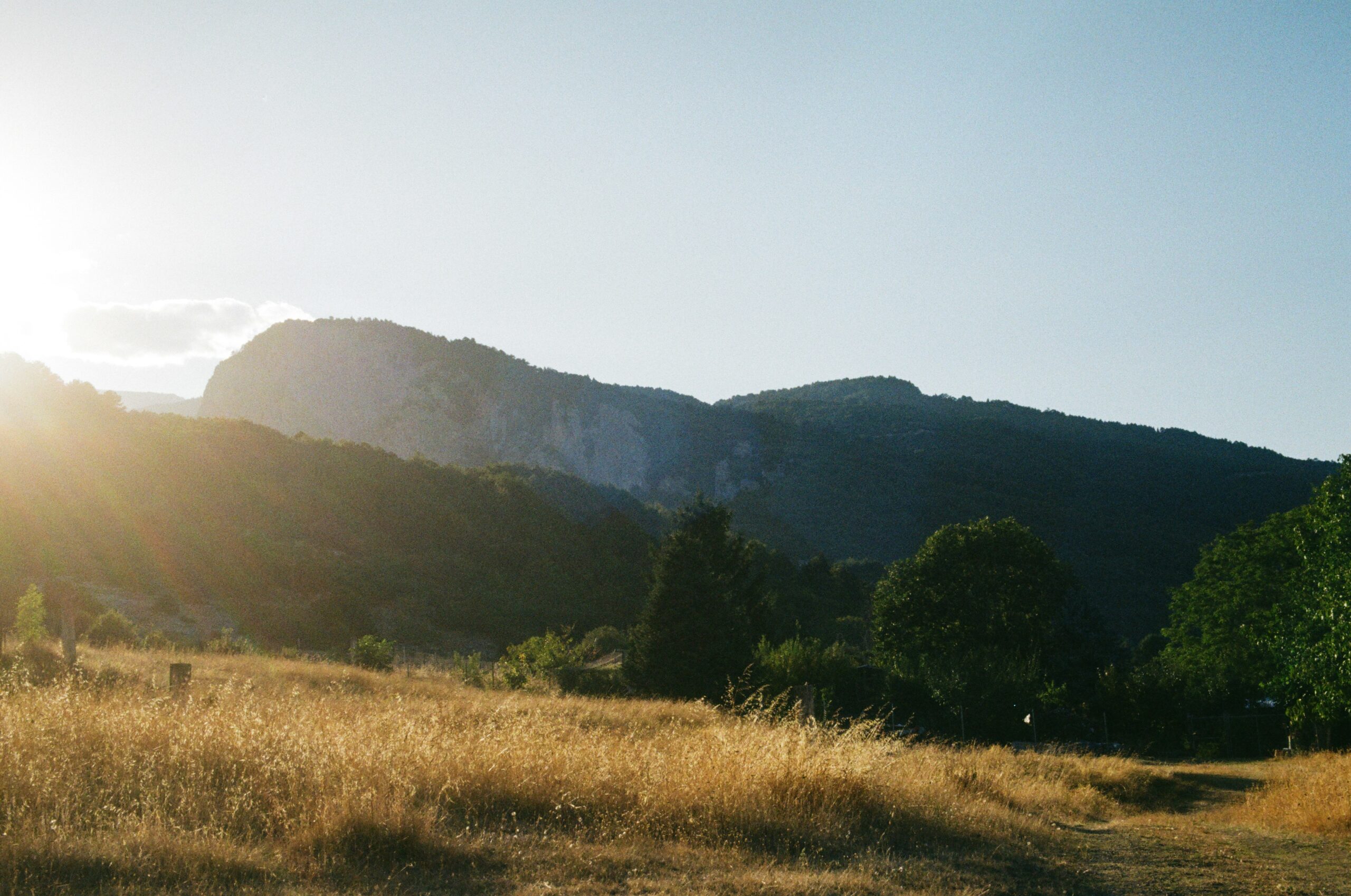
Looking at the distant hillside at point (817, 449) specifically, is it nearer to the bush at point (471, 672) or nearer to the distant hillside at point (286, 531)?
the distant hillside at point (286, 531)

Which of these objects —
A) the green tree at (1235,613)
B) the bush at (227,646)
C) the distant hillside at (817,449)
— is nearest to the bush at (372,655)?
the bush at (227,646)

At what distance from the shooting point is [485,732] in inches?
330

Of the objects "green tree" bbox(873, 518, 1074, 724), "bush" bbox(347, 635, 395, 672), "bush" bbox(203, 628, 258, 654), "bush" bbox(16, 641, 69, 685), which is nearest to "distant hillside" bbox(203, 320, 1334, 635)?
"green tree" bbox(873, 518, 1074, 724)

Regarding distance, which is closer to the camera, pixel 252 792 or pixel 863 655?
pixel 252 792

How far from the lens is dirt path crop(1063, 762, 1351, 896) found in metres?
6.86

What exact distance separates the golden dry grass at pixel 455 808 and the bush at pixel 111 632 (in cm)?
1681

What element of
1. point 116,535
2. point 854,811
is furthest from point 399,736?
point 116,535

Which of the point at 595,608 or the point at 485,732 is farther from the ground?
the point at 485,732

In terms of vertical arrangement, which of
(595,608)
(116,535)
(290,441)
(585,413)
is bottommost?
(595,608)

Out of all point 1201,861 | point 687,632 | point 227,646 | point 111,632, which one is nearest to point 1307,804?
point 1201,861

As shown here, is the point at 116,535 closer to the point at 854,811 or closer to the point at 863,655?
the point at 863,655

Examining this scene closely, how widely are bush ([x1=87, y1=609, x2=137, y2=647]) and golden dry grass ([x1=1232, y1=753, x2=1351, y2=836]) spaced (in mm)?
24555

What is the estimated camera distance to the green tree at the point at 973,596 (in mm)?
39812

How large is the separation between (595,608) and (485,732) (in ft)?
189
